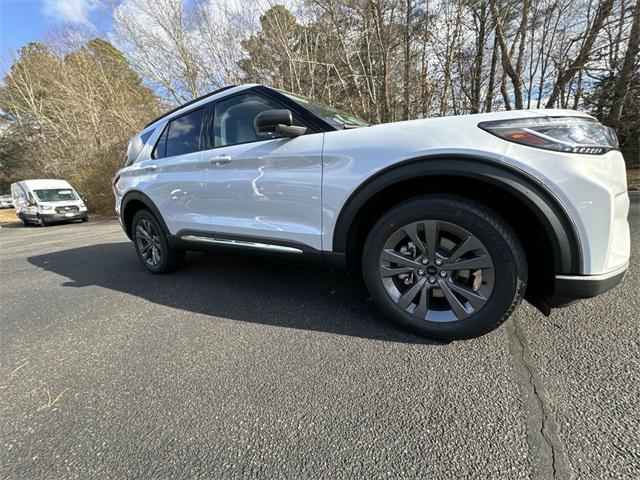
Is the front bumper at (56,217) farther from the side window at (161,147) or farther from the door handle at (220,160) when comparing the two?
the door handle at (220,160)

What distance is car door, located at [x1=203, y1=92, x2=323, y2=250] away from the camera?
2199mm

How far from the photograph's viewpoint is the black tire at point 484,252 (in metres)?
1.70

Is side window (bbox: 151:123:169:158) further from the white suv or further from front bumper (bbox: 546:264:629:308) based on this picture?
front bumper (bbox: 546:264:629:308)

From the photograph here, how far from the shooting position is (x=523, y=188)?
5.24 ft

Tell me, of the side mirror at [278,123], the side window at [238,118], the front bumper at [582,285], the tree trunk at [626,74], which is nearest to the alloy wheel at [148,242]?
the side window at [238,118]

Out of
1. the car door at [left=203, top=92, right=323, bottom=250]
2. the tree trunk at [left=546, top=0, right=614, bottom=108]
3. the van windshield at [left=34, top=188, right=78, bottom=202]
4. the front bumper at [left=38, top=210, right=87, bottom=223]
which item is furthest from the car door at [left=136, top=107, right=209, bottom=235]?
the van windshield at [left=34, top=188, right=78, bottom=202]

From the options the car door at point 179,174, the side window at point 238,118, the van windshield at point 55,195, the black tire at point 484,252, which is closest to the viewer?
the black tire at point 484,252

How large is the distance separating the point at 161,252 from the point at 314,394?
273cm

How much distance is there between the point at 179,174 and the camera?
3066 millimetres

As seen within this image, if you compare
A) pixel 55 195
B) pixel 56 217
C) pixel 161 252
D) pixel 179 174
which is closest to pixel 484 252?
pixel 179 174

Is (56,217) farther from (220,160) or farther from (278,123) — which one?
(278,123)

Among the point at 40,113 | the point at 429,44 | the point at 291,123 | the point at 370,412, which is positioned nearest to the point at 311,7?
the point at 429,44

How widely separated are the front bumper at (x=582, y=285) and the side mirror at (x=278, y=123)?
5.97ft

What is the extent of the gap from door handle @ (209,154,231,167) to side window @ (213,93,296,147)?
5.8 inches
